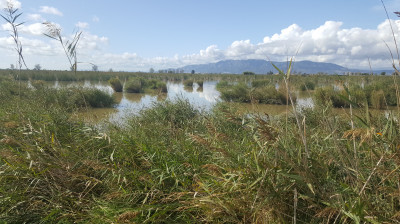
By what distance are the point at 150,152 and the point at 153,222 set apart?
850 millimetres

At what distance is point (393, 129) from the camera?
66.5 inches

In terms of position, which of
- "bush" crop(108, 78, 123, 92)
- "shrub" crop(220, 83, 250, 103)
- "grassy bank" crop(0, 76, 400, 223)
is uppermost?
"bush" crop(108, 78, 123, 92)

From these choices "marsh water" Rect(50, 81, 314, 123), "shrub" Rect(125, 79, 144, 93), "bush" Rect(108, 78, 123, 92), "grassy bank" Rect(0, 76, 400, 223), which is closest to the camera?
"grassy bank" Rect(0, 76, 400, 223)

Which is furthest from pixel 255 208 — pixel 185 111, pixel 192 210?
pixel 185 111

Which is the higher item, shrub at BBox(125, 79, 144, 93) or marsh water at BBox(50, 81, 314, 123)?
shrub at BBox(125, 79, 144, 93)

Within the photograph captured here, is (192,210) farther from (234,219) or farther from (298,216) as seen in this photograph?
(298,216)

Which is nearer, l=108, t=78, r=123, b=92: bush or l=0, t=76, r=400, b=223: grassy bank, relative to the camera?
l=0, t=76, r=400, b=223: grassy bank

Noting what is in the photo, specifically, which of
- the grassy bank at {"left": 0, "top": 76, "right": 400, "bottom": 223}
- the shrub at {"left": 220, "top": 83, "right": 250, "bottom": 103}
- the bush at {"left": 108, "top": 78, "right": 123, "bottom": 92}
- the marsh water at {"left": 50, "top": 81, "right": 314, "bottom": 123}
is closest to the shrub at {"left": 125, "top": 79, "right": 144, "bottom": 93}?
the bush at {"left": 108, "top": 78, "right": 123, "bottom": 92}

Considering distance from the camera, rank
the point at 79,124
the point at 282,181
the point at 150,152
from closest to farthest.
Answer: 1. the point at 282,181
2. the point at 150,152
3. the point at 79,124

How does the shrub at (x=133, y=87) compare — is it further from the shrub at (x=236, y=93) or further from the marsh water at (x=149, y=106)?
the shrub at (x=236, y=93)

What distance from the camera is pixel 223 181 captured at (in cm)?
201

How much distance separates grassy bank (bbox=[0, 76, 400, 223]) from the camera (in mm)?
1612

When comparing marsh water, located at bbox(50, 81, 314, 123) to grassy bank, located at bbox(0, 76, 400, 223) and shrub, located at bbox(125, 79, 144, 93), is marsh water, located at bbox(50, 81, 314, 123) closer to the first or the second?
grassy bank, located at bbox(0, 76, 400, 223)

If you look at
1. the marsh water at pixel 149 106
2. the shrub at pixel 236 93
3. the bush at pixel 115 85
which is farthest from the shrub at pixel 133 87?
the shrub at pixel 236 93
